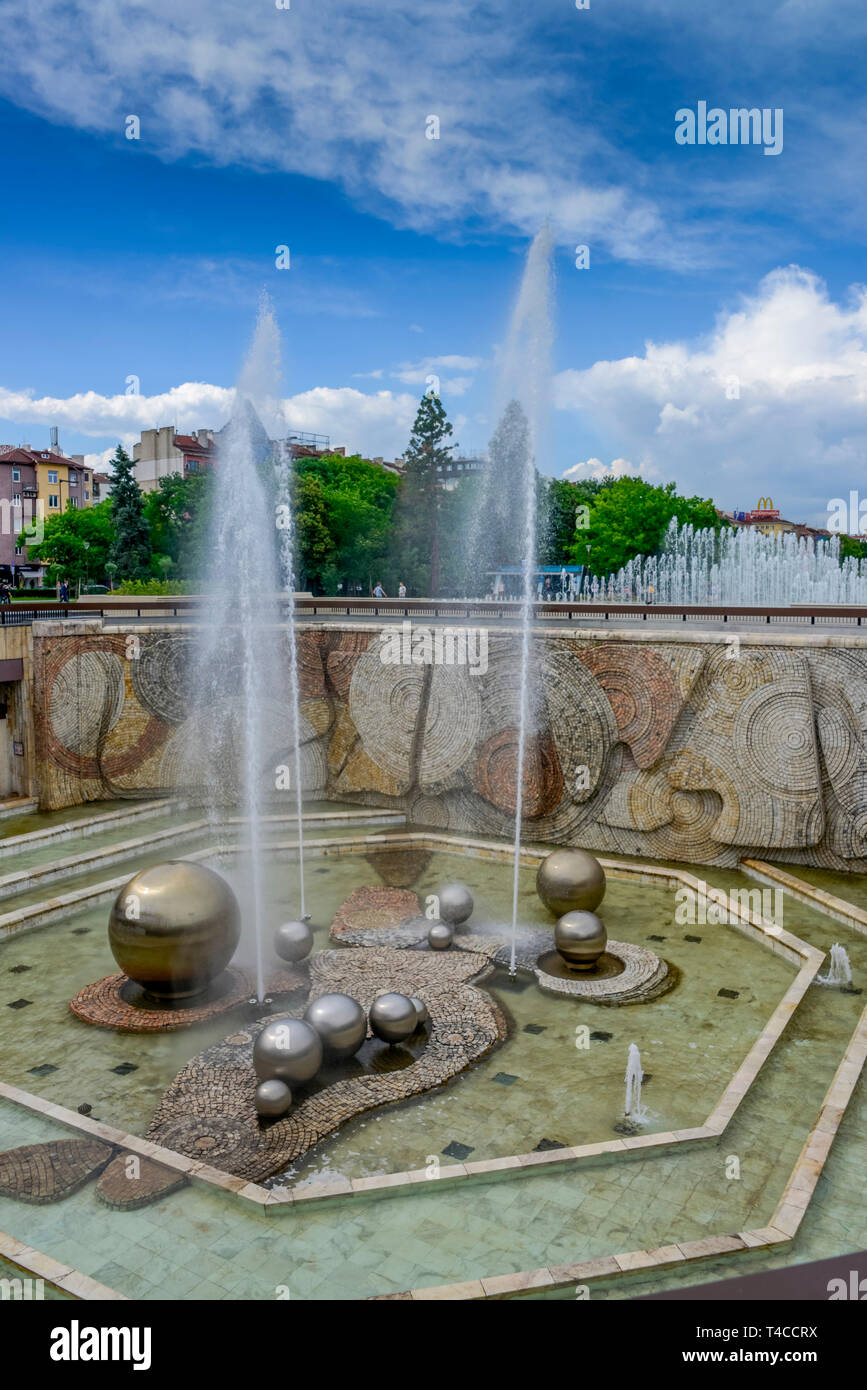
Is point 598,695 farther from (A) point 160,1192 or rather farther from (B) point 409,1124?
(A) point 160,1192

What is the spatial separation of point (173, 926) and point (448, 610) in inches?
447

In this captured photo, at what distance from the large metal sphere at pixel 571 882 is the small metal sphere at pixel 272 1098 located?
4394mm

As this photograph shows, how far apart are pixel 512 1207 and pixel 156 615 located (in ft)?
46.4

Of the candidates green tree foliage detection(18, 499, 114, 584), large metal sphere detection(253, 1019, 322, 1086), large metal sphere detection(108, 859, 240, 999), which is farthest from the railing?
green tree foliage detection(18, 499, 114, 584)

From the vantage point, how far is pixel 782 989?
371 inches

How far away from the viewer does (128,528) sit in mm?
36781

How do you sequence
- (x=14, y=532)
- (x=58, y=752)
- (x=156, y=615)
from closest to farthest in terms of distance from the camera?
(x=58, y=752) < (x=156, y=615) < (x=14, y=532)

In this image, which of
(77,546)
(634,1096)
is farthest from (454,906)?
(77,546)

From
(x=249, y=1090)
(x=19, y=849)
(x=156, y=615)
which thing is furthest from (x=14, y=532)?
(x=249, y=1090)

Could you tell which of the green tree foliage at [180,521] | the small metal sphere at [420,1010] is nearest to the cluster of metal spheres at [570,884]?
the small metal sphere at [420,1010]

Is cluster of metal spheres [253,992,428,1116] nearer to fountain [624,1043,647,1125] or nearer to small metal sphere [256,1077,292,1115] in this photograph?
small metal sphere [256,1077,292,1115]

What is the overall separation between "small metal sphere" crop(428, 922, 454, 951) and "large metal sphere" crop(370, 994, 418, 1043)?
7.47 ft

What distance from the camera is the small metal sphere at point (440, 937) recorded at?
10.5 metres
